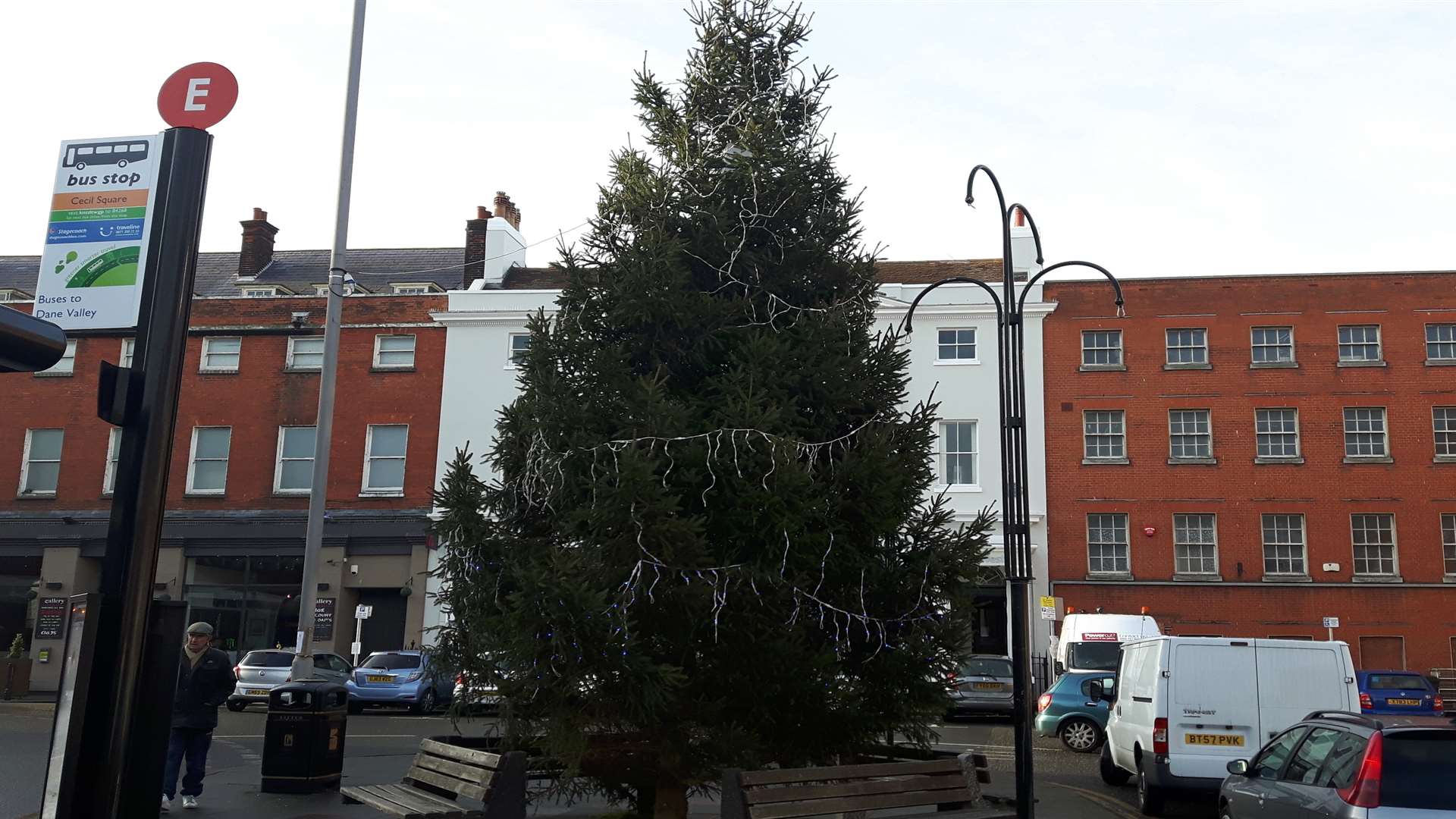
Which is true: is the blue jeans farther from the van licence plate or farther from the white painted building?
the white painted building

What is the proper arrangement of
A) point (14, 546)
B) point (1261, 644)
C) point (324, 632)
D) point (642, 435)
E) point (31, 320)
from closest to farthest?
1. point (31, 320)
2. point (642, 435)
3. point (1261, 644)
4. point (324, 632)
5. point (14, 546)

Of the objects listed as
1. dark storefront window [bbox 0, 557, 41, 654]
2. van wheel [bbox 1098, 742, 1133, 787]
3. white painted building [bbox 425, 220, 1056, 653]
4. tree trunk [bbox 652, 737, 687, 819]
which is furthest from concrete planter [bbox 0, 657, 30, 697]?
tree trunk [bbox 652, 737, 687, 819]

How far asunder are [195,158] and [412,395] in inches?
1314

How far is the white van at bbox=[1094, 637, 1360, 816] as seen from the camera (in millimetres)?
13445

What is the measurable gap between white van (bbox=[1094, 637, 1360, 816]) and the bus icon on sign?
11.7m

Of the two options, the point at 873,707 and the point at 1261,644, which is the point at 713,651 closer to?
the point at 873,707

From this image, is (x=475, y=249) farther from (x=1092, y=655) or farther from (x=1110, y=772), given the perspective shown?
(x=1110, y=772)

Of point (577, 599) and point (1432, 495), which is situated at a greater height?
point (1432, 495)

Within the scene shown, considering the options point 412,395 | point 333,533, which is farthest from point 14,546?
point 412,395

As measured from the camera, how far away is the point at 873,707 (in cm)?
970

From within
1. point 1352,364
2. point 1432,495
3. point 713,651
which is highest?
point 1352,364

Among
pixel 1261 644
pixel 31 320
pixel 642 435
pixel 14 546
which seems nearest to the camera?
pixel 31 320

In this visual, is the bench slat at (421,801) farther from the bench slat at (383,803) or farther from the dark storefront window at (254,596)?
the dark storefront window at (254,596)

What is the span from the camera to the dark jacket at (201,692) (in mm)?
11977
